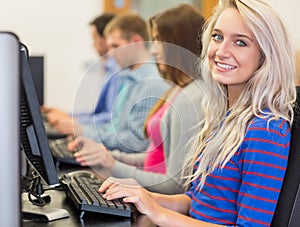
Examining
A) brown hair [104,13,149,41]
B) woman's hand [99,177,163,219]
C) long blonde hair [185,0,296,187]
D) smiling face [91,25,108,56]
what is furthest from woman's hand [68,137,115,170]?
smiling face [91,25,108,56]

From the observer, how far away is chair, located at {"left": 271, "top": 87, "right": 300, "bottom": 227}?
1335 mm

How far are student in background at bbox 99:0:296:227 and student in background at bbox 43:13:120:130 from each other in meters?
0.63

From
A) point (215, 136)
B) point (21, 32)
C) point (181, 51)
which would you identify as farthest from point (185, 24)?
point (21, 32)

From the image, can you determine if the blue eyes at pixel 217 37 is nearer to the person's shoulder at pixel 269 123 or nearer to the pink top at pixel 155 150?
the person's shoulder at pixel 269 123

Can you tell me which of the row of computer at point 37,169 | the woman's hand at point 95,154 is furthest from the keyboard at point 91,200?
the woman's hand at point 95,154

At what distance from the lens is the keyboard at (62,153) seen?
2.02 m

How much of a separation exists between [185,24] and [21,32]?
2834 mm

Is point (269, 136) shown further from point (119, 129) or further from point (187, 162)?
point (119, 129)

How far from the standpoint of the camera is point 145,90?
6.37 feet

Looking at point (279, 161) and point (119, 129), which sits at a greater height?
point (279, 161)

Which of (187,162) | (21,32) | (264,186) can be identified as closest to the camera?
(264,186)

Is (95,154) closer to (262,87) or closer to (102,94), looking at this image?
(262,87)

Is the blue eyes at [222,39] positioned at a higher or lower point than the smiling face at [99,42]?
higher

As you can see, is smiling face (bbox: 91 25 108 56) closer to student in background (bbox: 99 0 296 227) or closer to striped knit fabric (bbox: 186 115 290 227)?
student in background (bbox: 99 0 296 227)
